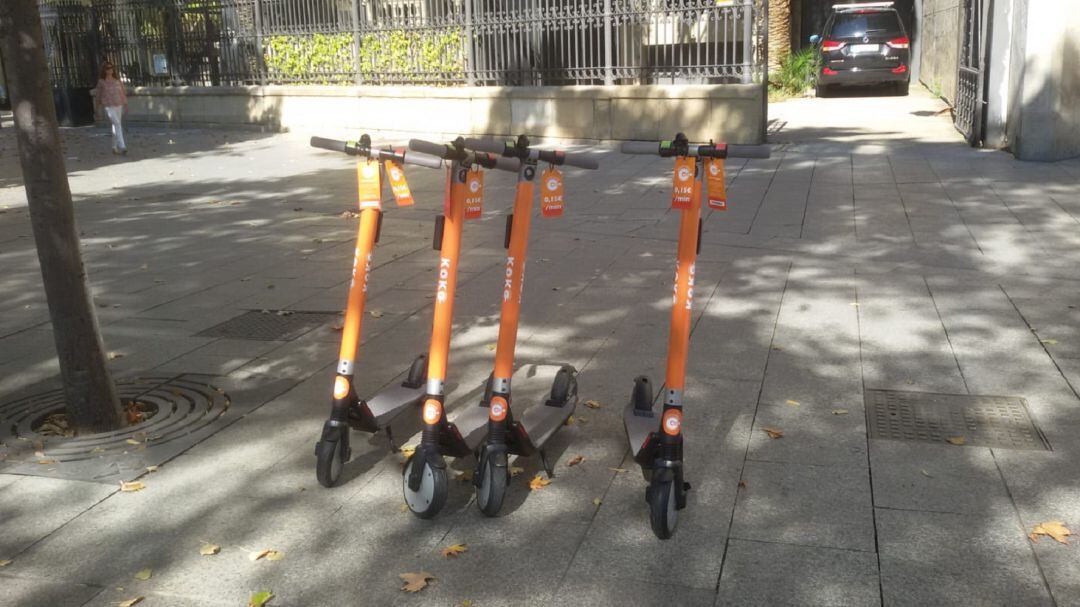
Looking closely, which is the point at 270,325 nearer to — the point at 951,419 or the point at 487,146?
the point at 487,146

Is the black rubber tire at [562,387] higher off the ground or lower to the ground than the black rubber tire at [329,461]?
higher

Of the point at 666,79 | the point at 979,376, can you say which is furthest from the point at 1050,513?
the point at 666,79

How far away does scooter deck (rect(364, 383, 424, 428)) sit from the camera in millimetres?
4429

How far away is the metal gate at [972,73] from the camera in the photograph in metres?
13.8

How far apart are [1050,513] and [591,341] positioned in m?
2.81

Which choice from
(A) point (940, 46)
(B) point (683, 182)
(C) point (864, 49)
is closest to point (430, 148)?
(B) point (683, 182)

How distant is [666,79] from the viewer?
15172 millimetres

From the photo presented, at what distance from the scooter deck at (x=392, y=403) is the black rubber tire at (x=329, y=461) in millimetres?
252

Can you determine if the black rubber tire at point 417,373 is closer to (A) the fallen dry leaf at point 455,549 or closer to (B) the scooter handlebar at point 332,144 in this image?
(B) the scooter handlebar at point 332,144

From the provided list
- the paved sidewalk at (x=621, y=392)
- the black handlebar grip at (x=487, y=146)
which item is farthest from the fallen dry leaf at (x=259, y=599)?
the black handlebar grip at (x=487, y=146)

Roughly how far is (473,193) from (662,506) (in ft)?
4.49

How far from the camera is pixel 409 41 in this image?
58.4 feet

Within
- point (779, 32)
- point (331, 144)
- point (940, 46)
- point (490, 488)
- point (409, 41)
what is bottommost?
point (490, 488)

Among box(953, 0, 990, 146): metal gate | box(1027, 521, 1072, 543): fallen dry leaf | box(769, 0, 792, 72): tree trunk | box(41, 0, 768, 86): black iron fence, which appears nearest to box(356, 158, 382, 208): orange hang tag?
box(1027, 521, 1072, 543): fallen dry leaf
